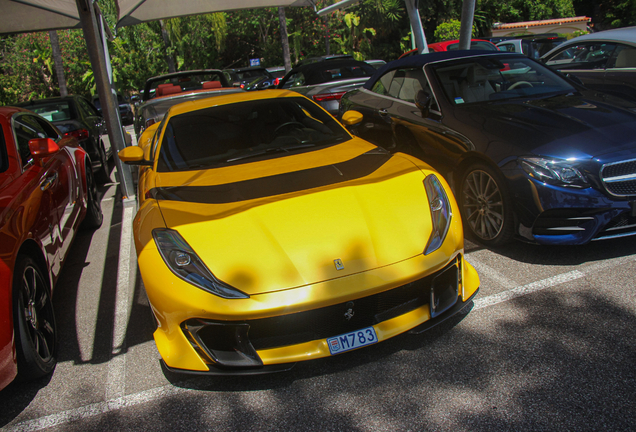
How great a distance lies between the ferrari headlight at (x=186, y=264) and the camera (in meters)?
2.34

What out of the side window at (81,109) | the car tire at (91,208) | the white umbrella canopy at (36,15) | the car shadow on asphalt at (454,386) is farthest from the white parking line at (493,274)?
the white umbrella canopy at (36,15)

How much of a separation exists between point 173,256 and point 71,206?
8.01ft

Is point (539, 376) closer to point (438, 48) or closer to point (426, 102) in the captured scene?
point (426, 102)

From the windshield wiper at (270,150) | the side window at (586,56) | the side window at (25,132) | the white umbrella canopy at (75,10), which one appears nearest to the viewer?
the windshield wiper at (270,150)

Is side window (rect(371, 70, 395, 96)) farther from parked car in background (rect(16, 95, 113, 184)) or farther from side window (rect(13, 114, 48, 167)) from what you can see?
parked car in background (rect(16, 95, 113, 184))

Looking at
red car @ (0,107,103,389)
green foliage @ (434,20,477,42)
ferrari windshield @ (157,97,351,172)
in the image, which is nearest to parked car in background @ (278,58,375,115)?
ferrari windshield @ (157,97,351,172)

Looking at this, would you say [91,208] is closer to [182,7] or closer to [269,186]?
[269,186]

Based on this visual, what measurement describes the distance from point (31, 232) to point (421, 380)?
2523mm

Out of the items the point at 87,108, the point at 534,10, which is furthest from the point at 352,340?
the point at 534,10

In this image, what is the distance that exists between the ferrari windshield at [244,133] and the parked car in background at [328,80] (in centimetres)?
433

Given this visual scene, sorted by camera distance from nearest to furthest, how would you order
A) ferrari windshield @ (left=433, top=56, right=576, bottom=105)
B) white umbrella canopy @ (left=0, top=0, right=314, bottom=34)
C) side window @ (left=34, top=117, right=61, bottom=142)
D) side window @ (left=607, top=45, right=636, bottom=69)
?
ferrari windshield @ (left=433, top=56, right=576, bottom=105)
side window @ (left=34, top=117, right=61, bottom=142)
side window @ (left=607, top=45, right=636, bottom=69)
white umbrella canopy @ (left=0, top=0, right=314, bottom=34)

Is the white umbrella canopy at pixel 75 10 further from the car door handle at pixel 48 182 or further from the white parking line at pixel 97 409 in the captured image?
the white parking line at pixel 97 409

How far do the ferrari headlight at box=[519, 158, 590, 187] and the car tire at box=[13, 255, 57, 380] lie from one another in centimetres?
332

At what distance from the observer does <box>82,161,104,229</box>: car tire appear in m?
5.37
